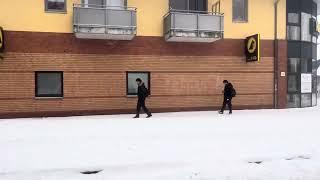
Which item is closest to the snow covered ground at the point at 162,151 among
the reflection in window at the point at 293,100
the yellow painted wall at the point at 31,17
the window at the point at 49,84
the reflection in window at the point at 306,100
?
the window at the point at 49,84

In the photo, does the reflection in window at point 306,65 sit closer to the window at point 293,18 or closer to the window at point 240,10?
the window at point 293,18

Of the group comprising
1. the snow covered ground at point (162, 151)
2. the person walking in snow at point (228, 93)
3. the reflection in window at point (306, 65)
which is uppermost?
the reflection in window at point (306, 65)

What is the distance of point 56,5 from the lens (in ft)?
58.0

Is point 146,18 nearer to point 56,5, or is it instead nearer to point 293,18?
point 56,5

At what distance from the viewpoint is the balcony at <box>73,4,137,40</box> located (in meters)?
17.0

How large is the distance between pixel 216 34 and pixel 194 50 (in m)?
1.33

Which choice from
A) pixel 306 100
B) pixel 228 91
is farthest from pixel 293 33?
pixel 228 91

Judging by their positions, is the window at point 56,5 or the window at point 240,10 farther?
the window at point 240,10

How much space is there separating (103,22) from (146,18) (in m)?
2.32

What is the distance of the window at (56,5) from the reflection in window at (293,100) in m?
11.3

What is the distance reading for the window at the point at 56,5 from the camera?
17578 millimetres

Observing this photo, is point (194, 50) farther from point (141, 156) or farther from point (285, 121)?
point (141, 156)

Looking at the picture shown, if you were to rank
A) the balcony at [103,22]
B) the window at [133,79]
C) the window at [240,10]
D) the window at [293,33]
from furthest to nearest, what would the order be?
the window at [293,33]
the window at [240,10]
the window at [133,79]
the balcony at [103,22]

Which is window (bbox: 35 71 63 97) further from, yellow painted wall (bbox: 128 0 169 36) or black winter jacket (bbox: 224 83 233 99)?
black winter jacket (bbox: 224 83 233 99)
